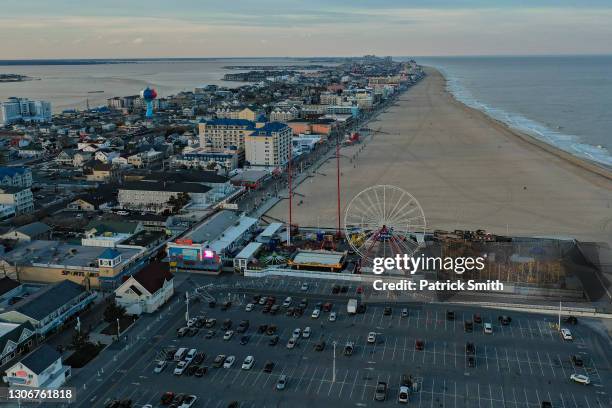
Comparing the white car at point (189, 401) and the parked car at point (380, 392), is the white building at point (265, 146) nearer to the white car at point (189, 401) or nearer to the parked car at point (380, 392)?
the parked car at point (380, 392)

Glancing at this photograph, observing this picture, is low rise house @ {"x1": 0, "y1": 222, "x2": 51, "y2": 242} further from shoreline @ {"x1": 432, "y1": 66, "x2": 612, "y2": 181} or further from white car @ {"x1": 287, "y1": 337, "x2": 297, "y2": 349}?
shoreline @ {"x1": 432, "y1": 66, "x2": 612, "y2": 181}

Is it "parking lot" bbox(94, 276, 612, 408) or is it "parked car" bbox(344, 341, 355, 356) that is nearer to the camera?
"parking lot" bbox(94, 276, 612, 408)

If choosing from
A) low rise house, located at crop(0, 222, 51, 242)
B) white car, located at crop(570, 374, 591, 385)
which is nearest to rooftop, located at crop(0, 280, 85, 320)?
low rise house, located at crop(0, 222, 51, 242)

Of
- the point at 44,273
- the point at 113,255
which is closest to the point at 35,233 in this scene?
the point at 44,273

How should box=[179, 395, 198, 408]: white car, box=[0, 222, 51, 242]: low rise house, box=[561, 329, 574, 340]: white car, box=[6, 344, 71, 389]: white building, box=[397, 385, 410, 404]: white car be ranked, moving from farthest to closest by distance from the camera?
box=[0, 222, 51, 242]: low rise house, box=[561, 329, 574, 340]: white car, box=[6, 344, 71, 389]: white building, box=[397, 385, 410, 404]: white car, box=[179, 395, 198, 408]: white car

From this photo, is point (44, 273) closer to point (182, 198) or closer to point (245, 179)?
point (182, 198)

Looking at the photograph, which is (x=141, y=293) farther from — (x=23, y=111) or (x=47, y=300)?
(x=23, y=111)

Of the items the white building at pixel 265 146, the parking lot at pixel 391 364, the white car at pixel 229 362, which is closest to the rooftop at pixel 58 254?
the parking lot at pixel 391 364
